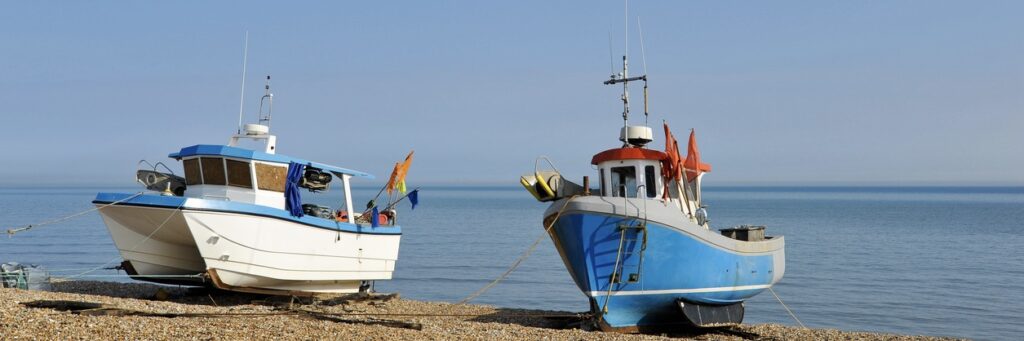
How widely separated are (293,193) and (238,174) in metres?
1.16

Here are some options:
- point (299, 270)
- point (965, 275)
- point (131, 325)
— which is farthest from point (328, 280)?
point (965, 275)

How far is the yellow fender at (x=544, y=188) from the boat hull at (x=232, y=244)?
5100 millimetres

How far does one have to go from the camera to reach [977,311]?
2527 centimetres

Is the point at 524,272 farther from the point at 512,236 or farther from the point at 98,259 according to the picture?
the point at 512,236

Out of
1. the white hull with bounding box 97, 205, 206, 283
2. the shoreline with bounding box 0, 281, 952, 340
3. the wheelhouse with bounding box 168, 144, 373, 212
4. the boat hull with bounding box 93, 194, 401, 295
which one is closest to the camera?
the shoreline with bounding box 0, 281, 952, 340

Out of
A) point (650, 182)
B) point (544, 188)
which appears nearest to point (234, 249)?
point (544, 188)

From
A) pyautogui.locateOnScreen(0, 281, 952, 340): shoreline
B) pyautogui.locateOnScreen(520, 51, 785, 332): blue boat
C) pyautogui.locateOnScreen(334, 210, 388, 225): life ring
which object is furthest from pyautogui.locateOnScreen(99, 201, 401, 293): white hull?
pyautogui.locateOnScreen(520, 51, 785, 332): blue boat

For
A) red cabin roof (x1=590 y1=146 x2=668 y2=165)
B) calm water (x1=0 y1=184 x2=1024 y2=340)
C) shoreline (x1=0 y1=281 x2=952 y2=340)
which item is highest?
red cabin roof (x1=590 y1=146 x2=668 y2=165)

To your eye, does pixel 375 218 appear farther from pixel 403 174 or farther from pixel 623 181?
pixel 623 181

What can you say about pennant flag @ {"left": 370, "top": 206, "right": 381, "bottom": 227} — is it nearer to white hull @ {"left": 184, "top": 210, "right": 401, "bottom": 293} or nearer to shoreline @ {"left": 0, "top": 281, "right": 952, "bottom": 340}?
white hull @ {"left": 184, "top": 210, "right": 401, "bottom": 293}

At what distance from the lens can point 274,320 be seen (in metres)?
13.7

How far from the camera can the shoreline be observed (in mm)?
11312

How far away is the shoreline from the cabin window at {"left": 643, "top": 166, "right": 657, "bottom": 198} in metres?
2.63

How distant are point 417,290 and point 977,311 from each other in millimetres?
16121
